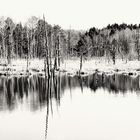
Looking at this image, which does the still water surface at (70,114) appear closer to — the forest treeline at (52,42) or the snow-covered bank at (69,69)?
the snow-covered bank at (69,69)

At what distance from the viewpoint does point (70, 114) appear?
78.0ft

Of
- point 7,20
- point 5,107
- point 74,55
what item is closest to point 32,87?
point 5,107

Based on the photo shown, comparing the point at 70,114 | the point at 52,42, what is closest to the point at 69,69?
the point at 52,42

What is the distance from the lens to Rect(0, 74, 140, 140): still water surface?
18250 millimetres

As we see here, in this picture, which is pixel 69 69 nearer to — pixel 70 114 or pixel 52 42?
pixel 52 42

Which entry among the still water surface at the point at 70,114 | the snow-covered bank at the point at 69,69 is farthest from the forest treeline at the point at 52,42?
the still water surface at the point at 70,114

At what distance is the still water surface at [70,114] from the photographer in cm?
1825

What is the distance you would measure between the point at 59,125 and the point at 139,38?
8233 centimetres

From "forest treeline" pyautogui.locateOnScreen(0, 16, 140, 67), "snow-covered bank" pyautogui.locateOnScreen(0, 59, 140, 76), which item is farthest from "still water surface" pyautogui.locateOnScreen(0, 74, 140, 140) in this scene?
"forest treeline" pyautogui.locateOnScreen(0, 16, 140, 67)

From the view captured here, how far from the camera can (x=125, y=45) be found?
3733 inches

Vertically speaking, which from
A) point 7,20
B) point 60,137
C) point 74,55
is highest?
point 7,20

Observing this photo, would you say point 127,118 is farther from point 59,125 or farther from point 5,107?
point 5,107

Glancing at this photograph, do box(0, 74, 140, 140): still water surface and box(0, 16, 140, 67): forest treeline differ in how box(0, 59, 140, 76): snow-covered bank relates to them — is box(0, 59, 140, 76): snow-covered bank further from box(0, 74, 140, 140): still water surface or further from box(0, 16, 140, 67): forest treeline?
box(0, 74, 140, 140): still water surface

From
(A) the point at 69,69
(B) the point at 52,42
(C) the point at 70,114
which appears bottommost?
(C) the point at 70,114
